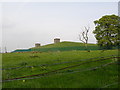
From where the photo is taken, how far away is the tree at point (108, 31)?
2987cm

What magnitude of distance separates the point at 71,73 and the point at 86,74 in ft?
3.09

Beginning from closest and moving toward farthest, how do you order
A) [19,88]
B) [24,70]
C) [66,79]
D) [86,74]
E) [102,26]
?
1. [19,88]
2. [66,79]
3. [86,74]
4. [24,70]
5. [102,26]

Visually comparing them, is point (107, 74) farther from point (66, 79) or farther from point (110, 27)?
point (110, 27)

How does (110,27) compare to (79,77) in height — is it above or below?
above

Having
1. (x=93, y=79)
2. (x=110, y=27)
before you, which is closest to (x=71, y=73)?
(x=93, y=79)

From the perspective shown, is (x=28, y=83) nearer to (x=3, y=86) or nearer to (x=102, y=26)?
(x=3, y=86)

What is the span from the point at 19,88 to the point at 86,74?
13.2ft

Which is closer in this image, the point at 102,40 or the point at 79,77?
the point at 79,77

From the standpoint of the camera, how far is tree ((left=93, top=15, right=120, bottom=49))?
29866 mm

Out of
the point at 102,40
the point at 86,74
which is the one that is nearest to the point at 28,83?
the point at 86,74

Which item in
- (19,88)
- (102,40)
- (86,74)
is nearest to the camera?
(19,88)

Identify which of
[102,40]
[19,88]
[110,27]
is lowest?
[19,88]

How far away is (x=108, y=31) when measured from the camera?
3084cm

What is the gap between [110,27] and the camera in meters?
30.8
